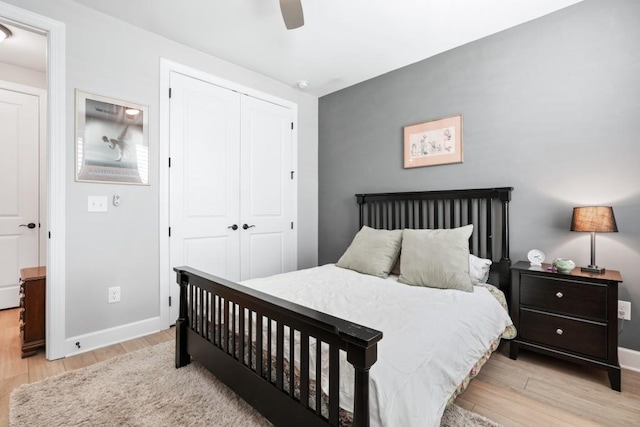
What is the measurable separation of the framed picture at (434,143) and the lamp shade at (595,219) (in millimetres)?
1030

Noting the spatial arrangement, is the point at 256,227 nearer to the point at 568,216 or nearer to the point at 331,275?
the point at 331,275

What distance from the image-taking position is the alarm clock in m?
2.30

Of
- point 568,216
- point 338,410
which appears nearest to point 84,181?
point 338,410

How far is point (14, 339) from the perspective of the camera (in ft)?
8.34

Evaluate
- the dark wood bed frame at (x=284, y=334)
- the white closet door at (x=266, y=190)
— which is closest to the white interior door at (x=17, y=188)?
the white closet door at (x=266, y=190)

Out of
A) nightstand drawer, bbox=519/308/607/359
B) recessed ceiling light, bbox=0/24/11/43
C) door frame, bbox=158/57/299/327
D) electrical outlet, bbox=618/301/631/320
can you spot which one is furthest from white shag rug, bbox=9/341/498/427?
recessed ceiling light, bbox=0/24/11/43

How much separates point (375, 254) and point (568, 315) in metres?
1.36

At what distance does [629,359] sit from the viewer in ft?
6.75

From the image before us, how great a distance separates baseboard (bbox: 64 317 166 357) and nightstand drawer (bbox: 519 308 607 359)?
296 cm

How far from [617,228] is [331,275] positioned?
6.66ft

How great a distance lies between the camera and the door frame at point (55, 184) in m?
2.19

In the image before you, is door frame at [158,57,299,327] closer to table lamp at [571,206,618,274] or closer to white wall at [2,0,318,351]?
white wall at [2,0,318,351]

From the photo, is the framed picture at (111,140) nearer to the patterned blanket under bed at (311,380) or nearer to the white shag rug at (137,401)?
the white shag rug at (137,401)

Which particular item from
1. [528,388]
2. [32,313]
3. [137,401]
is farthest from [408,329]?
[32,313]
